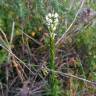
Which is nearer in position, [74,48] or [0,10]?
[0,10]

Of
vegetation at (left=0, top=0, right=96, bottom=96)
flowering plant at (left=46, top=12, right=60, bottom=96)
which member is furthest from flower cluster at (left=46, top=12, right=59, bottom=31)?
vegetation at (left=0, top=0, right=96, bottom=96)

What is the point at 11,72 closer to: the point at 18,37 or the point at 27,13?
the point at 18,37

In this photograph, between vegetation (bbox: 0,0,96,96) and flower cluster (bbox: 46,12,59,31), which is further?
vegetation (bbox: 0,0,96,96)

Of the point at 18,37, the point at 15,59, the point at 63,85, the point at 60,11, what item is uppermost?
the point at 60,11

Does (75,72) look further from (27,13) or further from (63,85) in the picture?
(27,13)

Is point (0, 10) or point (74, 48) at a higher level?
point (0, 10)

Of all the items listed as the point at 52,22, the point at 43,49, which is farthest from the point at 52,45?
the point at 43,49

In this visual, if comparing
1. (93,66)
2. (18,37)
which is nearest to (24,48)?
(18,37)

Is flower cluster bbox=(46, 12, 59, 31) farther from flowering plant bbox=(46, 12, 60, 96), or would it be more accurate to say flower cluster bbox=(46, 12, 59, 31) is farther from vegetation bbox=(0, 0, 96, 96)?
vegetation bbox=(0, 0, 96, 96)
